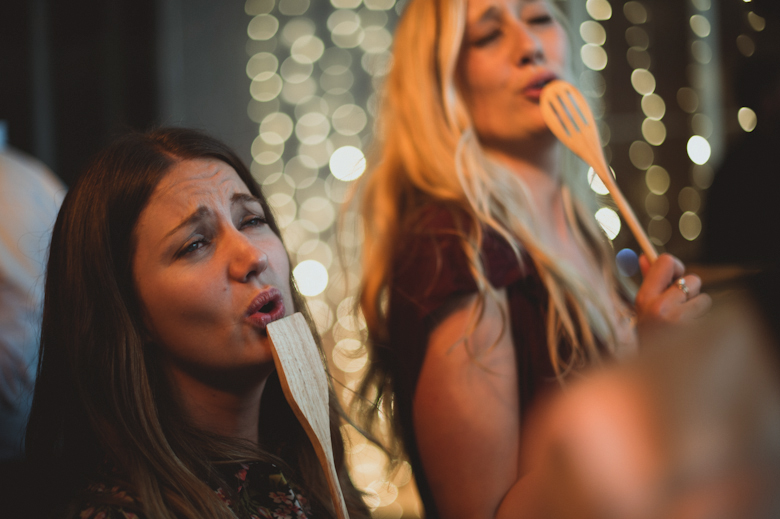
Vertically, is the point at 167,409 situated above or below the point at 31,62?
below

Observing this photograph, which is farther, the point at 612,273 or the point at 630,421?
the point at 612,273

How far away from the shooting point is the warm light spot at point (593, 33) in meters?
2.49

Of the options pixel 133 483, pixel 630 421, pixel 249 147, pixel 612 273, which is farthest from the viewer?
pixel 249 147

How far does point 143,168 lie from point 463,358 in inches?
19.5

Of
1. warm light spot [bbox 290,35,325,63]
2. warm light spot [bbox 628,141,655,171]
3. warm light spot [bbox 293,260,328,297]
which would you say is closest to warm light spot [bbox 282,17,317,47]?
warm light spot [bbox 290,35,325,63]

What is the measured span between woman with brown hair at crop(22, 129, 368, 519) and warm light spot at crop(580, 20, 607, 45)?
2.05m

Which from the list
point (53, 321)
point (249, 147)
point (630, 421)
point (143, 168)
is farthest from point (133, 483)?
point (249, 147)

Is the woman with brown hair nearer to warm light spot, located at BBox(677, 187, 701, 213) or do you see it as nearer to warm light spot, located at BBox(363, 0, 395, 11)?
warm light spot, located at BBox(363, 0, 395, 11)

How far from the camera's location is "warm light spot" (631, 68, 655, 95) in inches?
98.3

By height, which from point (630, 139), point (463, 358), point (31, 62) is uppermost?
point (31, 62)

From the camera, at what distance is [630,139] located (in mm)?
2520

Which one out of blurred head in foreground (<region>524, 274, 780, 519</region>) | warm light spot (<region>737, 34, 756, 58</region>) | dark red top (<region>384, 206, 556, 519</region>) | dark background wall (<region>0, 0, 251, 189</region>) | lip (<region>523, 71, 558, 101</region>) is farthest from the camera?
dark background wall (<region>0, 0, 251, 189</region>)

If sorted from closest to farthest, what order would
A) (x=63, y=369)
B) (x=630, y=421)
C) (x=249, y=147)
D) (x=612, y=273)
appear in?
(x=630, y=421), (x=63, y=369), (x=612, y=273), (x=249, y=147)

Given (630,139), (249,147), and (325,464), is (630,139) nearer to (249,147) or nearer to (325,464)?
(249,147)
